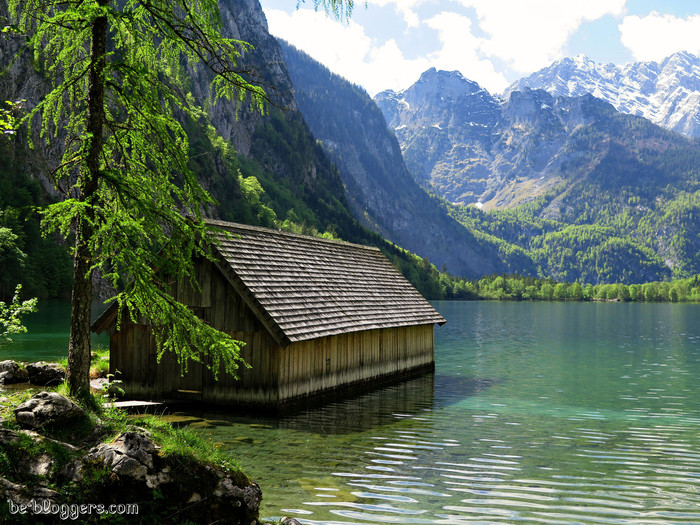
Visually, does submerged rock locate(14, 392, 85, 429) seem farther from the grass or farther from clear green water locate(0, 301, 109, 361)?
clear green water locate(0, 301, 109, 361)

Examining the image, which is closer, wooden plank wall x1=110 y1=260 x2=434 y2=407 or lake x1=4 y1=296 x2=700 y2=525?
lake x1=4 y1=296 x2=700 y2=525

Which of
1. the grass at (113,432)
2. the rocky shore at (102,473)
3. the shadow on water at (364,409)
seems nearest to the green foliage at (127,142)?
the grass at (113,432)

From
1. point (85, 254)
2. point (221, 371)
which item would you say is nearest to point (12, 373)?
point (221, 371)

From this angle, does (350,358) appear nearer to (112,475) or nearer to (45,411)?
(45,411)

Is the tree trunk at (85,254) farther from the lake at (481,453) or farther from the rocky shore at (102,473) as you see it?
the lake at (481,453)

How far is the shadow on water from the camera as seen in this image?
17.7 metres

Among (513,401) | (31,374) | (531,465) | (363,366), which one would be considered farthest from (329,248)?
(531,465)

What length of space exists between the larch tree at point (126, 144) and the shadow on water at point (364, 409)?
717cm

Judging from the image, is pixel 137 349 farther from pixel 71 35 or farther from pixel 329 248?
pixel 71 35

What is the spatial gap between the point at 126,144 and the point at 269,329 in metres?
8.84

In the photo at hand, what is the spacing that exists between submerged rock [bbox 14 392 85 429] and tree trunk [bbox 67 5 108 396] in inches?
40.9

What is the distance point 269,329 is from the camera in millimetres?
18312

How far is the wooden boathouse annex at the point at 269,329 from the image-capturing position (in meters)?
18.7

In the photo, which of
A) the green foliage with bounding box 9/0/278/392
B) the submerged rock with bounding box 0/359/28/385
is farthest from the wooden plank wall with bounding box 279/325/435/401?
the submerged rock with bounding box 0/359/28/385
